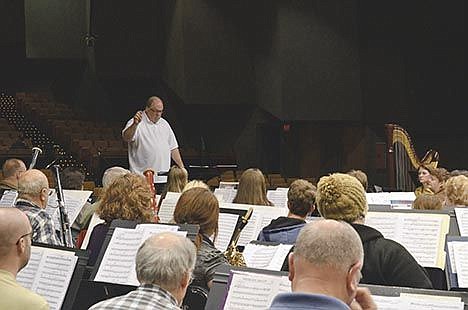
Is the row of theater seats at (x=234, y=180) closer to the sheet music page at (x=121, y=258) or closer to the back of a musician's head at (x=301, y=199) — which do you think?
the back of a musician's head at (x=301, y=199)

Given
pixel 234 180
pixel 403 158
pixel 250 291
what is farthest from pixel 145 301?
pixel 234 180

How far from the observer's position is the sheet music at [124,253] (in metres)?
4.03

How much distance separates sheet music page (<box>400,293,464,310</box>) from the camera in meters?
2.73

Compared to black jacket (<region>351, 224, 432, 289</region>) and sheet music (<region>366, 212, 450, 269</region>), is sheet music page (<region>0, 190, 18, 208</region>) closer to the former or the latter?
sheet music (<region>366, 212, 450, 269</region>)

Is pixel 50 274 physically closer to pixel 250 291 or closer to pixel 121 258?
pixel 121 258

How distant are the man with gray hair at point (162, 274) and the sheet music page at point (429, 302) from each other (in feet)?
2.71

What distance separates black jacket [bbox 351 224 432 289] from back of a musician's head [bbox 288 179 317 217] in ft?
5.08

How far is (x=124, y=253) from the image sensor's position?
414cm

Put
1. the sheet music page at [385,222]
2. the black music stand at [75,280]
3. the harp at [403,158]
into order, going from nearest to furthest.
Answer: the black music stand at [75,280] → the sheet music page at [385,222] → the harp at [403,158]

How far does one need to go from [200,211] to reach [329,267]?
2264mm

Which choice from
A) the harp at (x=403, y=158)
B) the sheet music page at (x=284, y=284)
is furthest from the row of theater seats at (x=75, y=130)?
the sheet music page at (x=284, y=284)

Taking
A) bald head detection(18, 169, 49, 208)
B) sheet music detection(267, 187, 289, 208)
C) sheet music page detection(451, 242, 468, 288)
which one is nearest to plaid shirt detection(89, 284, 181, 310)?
sheet music page detection(451, 242, 468, 288)

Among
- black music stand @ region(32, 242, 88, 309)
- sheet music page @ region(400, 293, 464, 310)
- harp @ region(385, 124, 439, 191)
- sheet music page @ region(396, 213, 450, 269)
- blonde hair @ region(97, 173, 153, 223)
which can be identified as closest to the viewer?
sheet music page @ region(400, 293, 464, 310)

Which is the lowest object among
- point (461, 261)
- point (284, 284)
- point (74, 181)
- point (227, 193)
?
point (227, 193)
